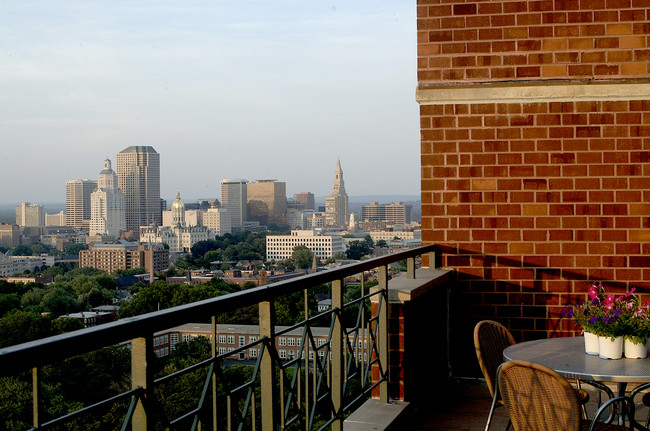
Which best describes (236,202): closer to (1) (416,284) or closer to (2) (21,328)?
(2) (21,328)

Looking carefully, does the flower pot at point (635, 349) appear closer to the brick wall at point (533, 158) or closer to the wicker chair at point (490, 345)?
the wicker chair at point (490, 345)

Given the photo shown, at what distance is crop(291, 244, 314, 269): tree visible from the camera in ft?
318

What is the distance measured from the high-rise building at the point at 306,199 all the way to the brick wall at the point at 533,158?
547 feet

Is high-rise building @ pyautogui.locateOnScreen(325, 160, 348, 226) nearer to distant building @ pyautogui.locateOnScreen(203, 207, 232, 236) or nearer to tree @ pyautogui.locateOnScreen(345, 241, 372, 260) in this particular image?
distant building @ pyautogui.locateOnScreen(203, 207, 232, 236)

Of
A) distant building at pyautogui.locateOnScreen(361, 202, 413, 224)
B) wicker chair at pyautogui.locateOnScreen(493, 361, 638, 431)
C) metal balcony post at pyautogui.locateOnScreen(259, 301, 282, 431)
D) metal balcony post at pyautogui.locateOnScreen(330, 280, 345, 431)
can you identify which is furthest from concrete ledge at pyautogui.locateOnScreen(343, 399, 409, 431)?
distant building at pyautogui.locateOnScreen(361, 202, 413, 224)

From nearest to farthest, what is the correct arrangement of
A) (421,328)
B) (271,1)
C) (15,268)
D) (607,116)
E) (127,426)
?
(127,426)
(421,328)
(607,116)
(15,268)
(271,1)

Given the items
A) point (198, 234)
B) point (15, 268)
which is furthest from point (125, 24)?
point (15, 268)

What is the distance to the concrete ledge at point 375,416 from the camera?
11.5ft

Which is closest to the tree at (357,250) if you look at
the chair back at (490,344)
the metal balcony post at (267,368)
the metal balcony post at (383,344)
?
the metal balcony post at (383,344)

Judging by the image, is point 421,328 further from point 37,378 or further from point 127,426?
point 37,378

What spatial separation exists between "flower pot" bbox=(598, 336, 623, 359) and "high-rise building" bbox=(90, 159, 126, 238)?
15352 centimetres

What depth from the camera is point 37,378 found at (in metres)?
1.23

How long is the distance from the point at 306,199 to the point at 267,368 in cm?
17572

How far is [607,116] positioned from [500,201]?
85 centimetres
